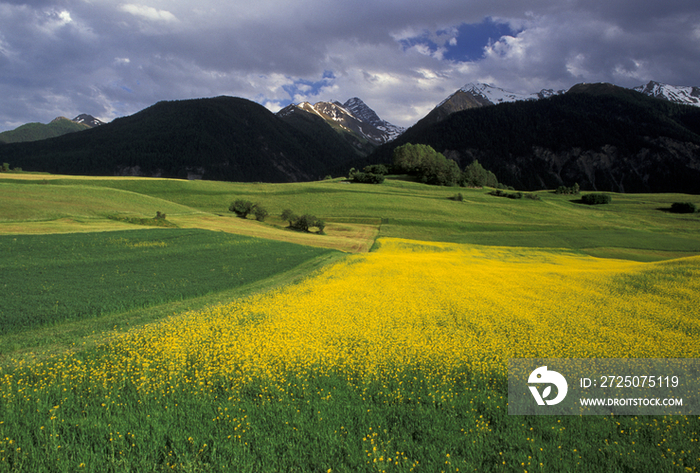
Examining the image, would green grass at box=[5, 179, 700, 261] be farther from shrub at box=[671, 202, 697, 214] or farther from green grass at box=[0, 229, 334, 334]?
green grass at box=[0, 229, 334, 334]

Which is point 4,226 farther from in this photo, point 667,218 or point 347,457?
point 667,218

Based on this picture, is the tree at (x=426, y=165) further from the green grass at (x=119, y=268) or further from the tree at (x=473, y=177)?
the green grass at (x=119, y=268)

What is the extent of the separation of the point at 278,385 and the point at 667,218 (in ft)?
320

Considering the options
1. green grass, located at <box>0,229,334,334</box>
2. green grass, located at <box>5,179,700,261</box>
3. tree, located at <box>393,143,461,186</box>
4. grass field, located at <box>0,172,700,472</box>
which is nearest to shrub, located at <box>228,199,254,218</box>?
green grass, located at <box>5,179,700,261</box>

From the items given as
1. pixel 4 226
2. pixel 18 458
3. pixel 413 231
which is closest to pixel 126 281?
pixel 18 458

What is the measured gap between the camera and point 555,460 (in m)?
6.00

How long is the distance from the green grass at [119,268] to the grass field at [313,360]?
0.55 feet

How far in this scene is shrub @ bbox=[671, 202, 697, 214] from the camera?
80.3m

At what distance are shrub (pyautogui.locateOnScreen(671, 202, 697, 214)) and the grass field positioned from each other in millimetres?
86623

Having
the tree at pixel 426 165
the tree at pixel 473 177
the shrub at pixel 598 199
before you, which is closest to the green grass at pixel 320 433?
the shrub at pixel 598 199

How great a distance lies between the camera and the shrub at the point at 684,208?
263ft

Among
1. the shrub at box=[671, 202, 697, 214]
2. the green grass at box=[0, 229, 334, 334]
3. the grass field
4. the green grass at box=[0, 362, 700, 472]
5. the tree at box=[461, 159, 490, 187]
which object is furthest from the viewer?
the tree at box=[461, 159, 490, 187]

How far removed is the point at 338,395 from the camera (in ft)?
26.3

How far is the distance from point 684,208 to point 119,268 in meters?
112
